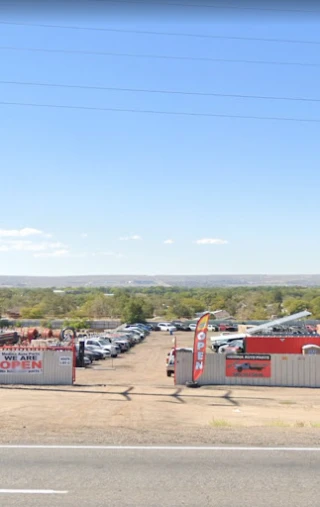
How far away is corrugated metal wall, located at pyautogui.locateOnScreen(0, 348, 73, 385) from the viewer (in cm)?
2698

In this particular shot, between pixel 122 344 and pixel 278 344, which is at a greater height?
pixel 278 344

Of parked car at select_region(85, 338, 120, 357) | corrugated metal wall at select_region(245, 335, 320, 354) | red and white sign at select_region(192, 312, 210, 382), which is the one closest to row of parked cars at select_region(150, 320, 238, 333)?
parked car at select_region(85, 338, 120, 357)

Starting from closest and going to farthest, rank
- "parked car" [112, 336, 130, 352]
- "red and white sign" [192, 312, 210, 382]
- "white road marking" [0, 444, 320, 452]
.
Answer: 1. "white road marking" [0, 444, 320, 452]
2. "red and white sign" [192, 312, 210, 382]
3. "parked car" [112, 336, 130, 352]

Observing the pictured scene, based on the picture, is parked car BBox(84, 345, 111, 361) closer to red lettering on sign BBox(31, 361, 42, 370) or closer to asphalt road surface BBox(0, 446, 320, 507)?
red lettering on sign BBox(31, 361, 42, 370)

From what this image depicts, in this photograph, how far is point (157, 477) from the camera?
9.93 m

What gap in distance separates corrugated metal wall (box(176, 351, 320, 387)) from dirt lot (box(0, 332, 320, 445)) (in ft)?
2.59

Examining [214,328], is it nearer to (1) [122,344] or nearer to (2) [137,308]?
(2) [137,308]

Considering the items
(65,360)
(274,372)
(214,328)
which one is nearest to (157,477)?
(65,360)

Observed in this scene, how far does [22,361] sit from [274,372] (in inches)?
444

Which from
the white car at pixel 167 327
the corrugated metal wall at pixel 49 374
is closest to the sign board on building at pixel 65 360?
the corrugated metal wall at pixel 49 374

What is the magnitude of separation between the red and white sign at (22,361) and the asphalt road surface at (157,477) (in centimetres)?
1503

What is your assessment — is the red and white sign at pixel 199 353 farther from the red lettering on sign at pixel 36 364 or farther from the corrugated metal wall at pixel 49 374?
the red lettering on sign at pixel 36 364

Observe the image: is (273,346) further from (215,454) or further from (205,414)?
(215,454)

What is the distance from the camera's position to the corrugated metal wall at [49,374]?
2698 centimetres
